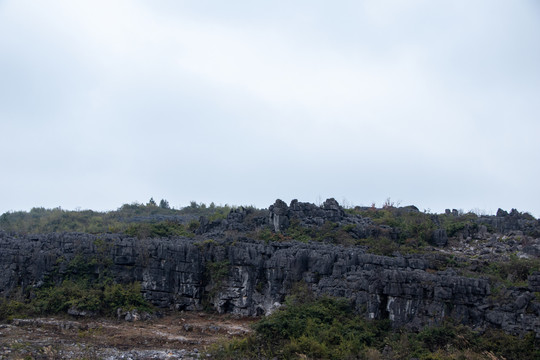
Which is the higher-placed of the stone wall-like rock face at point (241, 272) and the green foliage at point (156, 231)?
the green foliage at point (156, 231)

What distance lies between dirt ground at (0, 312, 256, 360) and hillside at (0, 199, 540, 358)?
1.30m

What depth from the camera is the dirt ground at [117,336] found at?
27.9m

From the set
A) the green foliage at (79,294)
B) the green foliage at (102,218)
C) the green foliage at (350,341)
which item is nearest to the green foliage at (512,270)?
the green foliage at (350,341)

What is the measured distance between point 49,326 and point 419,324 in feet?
68.3

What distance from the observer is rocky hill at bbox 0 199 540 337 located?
93.2 feet

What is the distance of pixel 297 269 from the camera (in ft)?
114

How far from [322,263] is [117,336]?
491 inches

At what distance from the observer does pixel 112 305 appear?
35500 mm

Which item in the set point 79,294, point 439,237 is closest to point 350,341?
point 439,237

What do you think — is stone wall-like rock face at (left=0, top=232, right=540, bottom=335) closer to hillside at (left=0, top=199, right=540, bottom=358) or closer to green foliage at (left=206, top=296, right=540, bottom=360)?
hillside at (left=0, top=199, right=540, bottom=358)

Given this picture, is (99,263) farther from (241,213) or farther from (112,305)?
(241,213)

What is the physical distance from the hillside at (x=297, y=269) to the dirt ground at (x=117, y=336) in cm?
130

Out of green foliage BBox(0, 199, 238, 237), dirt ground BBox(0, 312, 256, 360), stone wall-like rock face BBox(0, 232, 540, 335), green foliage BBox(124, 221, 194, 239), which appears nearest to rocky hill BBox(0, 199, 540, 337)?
stone wall-like rock face BBox(0, 232, 540, 335)

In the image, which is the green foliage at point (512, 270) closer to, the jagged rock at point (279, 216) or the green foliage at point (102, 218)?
the jagged rock at point (279, 216)
